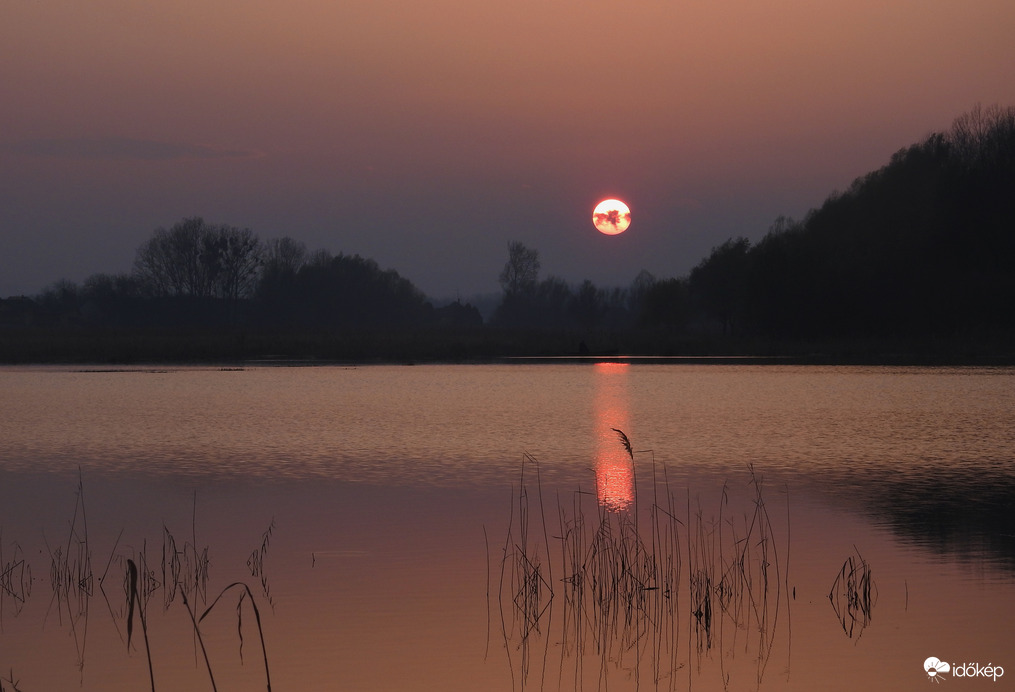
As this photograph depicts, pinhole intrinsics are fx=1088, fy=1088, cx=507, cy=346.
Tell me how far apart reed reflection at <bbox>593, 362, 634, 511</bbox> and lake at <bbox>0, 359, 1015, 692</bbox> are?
169 millimetres

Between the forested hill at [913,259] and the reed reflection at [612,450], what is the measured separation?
27.1 m

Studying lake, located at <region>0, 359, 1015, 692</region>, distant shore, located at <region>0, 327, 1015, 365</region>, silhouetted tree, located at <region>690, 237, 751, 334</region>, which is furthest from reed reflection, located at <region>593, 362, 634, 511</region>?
silhouetted tree, located at <region>690, 237, 751, 334</region>

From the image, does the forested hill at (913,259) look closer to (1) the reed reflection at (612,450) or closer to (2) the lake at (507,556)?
(1) the reed reflection at (612,450)

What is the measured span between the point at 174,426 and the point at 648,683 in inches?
820

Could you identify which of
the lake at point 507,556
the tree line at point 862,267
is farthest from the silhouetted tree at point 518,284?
the lake at point 507,556

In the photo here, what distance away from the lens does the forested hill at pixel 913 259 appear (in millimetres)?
62188

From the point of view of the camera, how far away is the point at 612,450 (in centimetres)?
2086

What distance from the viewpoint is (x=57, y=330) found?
289 feet

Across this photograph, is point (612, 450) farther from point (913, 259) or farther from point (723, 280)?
point (723, 280)

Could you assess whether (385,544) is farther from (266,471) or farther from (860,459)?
(860,459)

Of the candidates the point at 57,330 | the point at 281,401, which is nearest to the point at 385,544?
the point at 281,401

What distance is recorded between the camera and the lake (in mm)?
7750

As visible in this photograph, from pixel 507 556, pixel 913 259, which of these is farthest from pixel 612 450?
pixel 913 259

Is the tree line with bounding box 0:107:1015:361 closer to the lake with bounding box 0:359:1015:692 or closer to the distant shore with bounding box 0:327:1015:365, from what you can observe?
the distant shore with bounding box 0:327:1015:365
